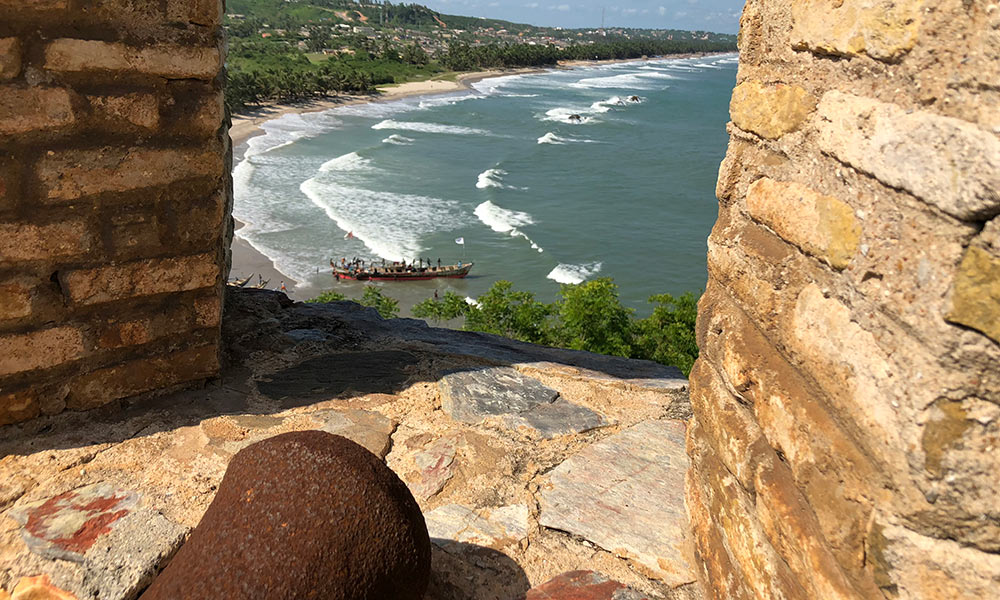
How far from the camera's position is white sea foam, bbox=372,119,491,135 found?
44678 millimetres

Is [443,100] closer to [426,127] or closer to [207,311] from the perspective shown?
[426,127]

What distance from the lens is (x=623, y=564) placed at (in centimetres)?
252

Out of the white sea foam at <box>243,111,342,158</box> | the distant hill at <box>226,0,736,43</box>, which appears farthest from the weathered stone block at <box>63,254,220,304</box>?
the distant hill at <box>226,0,736,43</box>

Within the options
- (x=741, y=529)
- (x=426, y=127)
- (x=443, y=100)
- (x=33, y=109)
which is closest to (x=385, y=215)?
(x=426, y=127)

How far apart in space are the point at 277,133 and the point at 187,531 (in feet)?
134

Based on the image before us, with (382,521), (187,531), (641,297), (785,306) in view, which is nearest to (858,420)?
(785,306)

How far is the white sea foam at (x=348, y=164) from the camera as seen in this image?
110 feet

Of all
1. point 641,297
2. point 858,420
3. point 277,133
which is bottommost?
point 641,297

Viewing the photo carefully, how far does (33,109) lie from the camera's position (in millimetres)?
2848

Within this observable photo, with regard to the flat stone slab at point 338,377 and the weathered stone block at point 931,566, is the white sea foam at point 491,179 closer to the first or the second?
the flat stone slab at point 338,377

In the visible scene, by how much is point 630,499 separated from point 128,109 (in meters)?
2.63

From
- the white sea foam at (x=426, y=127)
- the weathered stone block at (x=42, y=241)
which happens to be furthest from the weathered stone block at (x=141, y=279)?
the white sea foam at (x=426, y=127)

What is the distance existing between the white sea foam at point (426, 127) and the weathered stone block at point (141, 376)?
42.1 metres

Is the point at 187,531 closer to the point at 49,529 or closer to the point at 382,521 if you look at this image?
the point at 49,529
